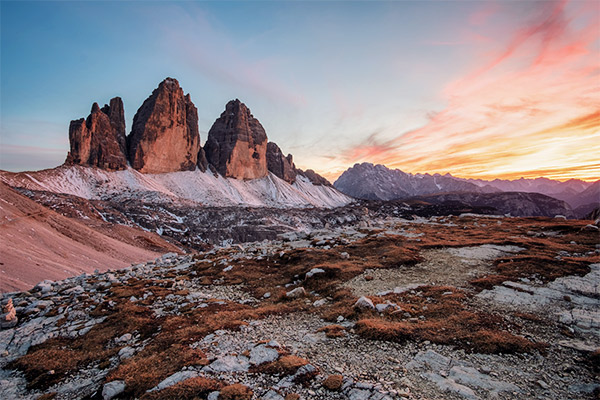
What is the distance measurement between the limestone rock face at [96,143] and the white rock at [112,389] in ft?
634

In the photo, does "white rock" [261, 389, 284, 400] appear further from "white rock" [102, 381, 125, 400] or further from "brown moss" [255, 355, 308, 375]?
"white rock" [102, 381, 125, 400]

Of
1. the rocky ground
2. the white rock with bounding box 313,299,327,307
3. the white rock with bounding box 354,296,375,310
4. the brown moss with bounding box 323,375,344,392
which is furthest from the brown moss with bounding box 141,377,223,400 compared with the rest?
the white rock with bounding box 313,299,327,307

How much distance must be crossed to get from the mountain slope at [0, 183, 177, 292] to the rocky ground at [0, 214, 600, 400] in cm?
1546

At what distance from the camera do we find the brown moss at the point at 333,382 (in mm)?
8938

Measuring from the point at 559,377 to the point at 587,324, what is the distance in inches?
243

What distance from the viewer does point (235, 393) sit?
29.1 feet

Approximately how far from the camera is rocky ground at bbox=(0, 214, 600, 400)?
947 cm

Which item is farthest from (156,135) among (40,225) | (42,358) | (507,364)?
(507,364)

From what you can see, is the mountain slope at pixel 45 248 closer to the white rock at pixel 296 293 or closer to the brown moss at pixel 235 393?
the white rock at pixel 296 293

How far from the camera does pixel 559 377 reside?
31.0 ft

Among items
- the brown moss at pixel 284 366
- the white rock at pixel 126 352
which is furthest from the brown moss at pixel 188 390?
the white rock at pixel 126 352

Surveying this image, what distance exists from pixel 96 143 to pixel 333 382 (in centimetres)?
20614

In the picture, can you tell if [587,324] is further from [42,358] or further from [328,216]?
[328,216]

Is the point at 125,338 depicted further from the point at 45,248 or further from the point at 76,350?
the point at 45,248
